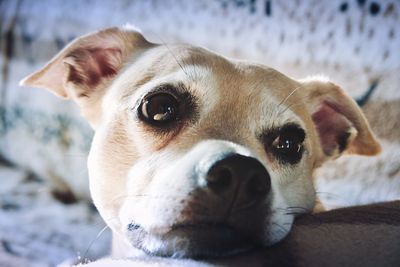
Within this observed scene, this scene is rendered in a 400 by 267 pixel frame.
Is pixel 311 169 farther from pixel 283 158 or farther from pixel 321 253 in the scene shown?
pixel 321 253

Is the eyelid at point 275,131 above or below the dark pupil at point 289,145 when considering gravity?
above

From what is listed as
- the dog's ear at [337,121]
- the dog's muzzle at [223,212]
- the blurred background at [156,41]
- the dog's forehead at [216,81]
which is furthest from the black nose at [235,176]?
the dog's ear at [337,121]

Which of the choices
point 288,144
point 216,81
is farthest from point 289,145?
point 216,81

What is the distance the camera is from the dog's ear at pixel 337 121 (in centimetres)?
150

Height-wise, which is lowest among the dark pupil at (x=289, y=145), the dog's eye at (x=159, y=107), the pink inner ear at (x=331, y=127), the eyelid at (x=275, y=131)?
the pink inner ear at (x=331, y=127)

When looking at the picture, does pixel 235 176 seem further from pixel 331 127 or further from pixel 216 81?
pixel 331 127

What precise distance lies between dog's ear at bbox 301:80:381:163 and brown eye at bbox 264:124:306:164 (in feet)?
0.75

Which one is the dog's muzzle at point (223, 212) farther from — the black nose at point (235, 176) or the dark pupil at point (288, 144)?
the dark pupil at point (288, 144)

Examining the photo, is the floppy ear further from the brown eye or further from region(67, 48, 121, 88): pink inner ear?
the brown eye

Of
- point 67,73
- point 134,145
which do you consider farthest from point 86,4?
point 134,145

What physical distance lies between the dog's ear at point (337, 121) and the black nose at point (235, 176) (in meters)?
0.64

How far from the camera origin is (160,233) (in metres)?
1.04

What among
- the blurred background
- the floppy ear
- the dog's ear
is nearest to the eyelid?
the dog's ear

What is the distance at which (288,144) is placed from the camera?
134 centimetres
